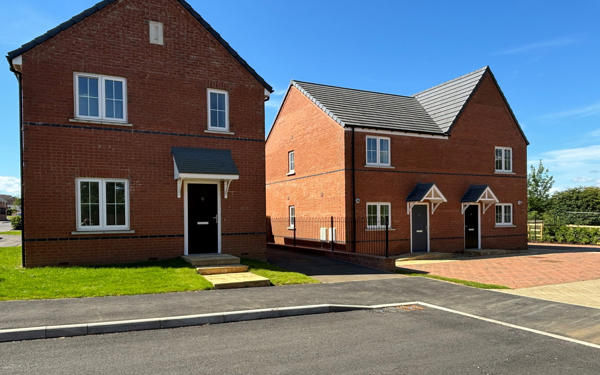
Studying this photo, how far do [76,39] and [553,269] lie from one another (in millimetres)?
17415

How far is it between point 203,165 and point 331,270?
17.0 feet

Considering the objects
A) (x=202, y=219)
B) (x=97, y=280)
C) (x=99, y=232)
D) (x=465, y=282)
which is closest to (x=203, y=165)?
(x=202, y=219)

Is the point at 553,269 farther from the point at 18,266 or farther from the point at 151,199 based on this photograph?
the point at 18,266

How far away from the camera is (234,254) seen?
1388 cm

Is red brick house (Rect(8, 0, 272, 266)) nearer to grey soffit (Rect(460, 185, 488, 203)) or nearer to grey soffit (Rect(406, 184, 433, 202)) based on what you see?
grey soffit (Rect(406, 184, 433, 202))

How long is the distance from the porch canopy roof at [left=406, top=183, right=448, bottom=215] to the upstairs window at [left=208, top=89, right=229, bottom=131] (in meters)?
9.43

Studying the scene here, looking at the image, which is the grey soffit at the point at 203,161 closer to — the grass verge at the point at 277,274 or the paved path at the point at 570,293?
the grass verge at the point at 277,274

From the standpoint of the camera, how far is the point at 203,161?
42.3ft

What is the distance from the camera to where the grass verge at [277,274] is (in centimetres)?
1075

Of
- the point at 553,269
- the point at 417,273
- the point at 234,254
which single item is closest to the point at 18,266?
the point at 234,254

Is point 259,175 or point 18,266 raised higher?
point 259,175

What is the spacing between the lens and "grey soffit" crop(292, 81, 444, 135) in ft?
62.0

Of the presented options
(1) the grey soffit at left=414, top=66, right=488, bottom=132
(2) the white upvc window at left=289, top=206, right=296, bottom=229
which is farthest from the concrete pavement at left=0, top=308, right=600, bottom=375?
(1) the grey soffit at left=414, top=66, right=488, bottom=132

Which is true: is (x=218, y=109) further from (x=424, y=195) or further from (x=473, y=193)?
(x=473, y=193)
